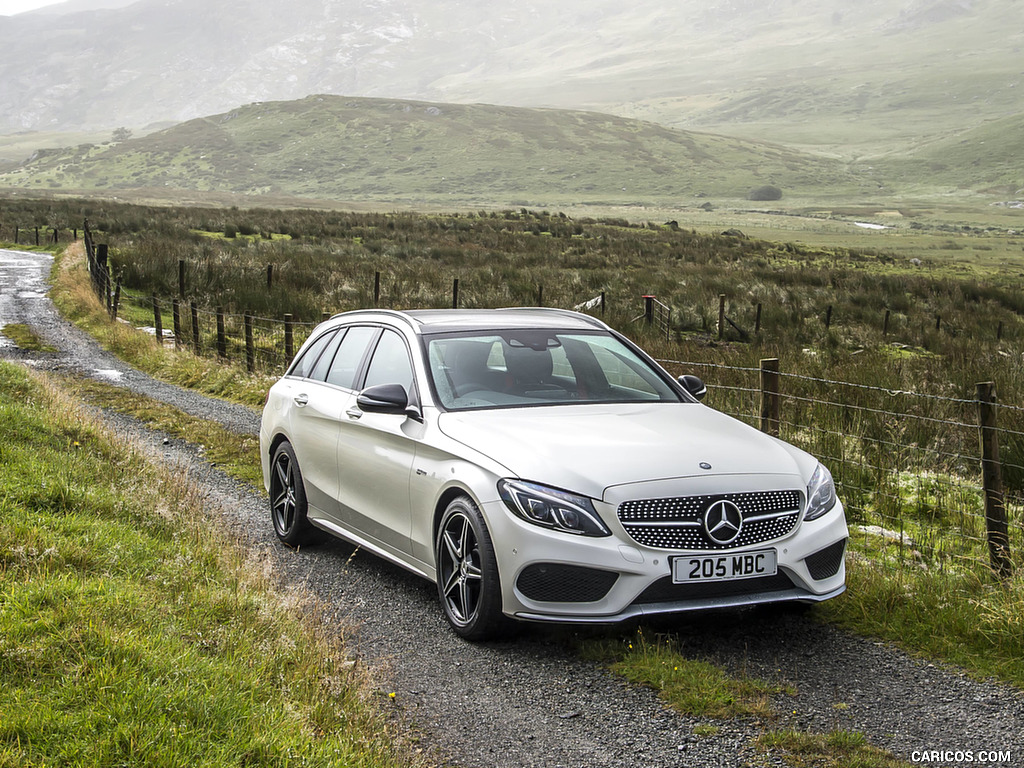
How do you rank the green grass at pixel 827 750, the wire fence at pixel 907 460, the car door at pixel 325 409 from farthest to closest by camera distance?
the car door at pixel 325 409, the wire fence at pixel 907 460, the green grass at pixel 827 750

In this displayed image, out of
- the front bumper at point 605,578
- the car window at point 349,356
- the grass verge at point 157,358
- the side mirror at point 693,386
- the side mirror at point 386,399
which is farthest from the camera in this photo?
the grass verge at point 157,358

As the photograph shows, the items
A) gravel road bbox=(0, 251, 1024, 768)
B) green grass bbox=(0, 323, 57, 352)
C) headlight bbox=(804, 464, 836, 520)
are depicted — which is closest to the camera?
gravel road bbox=(0, 251, 1024, 768)

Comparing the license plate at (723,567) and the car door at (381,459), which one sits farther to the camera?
the car door at (381,459)

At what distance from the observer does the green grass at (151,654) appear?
10.9 feet

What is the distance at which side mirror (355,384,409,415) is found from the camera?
5.80 metres

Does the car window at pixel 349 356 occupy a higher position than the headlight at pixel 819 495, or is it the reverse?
the car window at pixel 349 356

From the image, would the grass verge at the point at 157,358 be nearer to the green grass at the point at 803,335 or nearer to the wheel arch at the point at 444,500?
the green grass at the point at 803,335

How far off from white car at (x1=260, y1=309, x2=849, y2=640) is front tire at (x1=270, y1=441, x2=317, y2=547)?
8.0 inches

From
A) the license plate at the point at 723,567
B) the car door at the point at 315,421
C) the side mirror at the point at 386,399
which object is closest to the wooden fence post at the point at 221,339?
the car door at the point at 315,421

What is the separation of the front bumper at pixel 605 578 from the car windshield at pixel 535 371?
1.16m

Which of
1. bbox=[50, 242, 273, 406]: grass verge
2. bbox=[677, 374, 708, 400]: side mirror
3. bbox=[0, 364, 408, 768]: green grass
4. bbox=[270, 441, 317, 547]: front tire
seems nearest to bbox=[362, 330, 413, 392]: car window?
bbox=[270, 441, 317, 547]: front tire

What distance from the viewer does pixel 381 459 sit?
6078 millimetres

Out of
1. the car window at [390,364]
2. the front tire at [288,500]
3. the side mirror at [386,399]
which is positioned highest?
the car window at [390,364]

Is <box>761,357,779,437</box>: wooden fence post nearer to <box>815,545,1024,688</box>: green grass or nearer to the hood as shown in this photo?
<box>815,545,1024,688</box>: green grass
